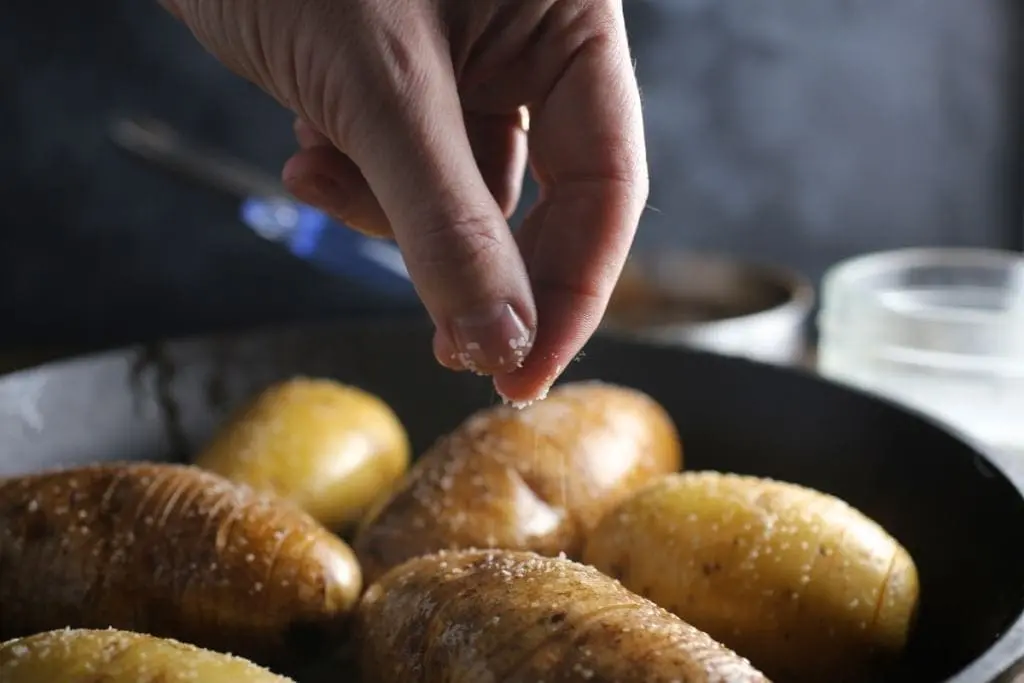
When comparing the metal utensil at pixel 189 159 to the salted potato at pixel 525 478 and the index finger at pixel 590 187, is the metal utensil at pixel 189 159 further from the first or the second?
the index finger at pixel 590 187

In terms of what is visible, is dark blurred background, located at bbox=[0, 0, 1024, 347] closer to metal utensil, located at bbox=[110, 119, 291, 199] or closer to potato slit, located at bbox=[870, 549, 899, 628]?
metal utensil, located at bbox=[110, 119, 291, 199]

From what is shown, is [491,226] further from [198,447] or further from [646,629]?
[198,447]

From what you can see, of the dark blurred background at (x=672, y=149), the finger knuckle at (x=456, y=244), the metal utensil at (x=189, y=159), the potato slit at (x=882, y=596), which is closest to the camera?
the finger knuckle at (x=456, y=244)

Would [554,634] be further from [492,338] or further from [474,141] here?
[474,141]

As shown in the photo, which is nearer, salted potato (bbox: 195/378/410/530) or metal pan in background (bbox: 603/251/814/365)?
salted potato (bbox: 195/378/410/530)

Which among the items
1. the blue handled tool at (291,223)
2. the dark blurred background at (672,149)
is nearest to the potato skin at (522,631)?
the blue handled tool at (291,223)

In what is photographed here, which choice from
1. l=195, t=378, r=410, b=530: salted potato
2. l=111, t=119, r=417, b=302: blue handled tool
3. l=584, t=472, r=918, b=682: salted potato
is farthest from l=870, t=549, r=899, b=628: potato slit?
l=111, t=119, r=417, b=302: blue handled tool

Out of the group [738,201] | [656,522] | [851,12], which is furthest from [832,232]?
[656,522]

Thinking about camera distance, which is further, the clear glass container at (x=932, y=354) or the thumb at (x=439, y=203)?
the clear glass container at (x=932, y=354)

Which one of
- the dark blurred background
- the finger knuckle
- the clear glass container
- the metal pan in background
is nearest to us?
the finger knuckle
